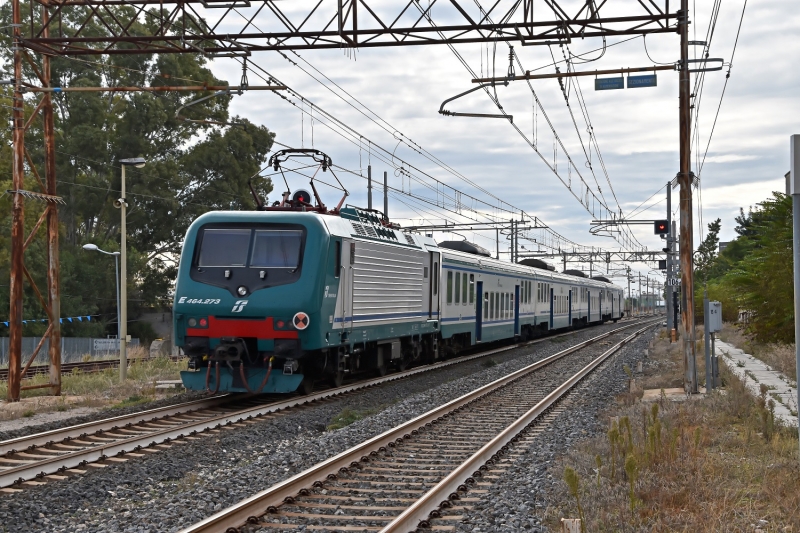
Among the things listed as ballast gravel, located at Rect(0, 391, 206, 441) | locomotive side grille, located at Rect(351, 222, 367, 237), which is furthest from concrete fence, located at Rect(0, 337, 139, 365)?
locomotive side grille, located at Rect(351, 222, 367, 237)

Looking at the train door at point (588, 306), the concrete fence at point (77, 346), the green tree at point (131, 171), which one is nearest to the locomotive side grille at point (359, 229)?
the concrete fence at point (77, 346)

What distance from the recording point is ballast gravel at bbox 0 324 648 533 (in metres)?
7.29

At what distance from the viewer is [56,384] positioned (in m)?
16.4

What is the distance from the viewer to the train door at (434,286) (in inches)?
842

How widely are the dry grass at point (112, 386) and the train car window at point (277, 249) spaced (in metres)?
3.17

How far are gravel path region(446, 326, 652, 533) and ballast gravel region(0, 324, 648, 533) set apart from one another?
0.26ft

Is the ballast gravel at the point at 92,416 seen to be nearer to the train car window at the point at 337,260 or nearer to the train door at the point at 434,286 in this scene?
the train car window at the point at 337,260

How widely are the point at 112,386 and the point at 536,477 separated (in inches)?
448

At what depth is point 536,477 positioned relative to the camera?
28.6ft

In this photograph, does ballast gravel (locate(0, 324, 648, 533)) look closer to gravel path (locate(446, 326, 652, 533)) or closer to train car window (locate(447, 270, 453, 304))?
gravel path (locate(446, 326, 652, 533))

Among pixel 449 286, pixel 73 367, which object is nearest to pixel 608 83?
pixel 449 286

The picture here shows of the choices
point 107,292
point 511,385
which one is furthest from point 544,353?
point 107,292

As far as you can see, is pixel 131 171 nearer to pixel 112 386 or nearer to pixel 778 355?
pixel 112 386

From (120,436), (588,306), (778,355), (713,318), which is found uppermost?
(588,306)
